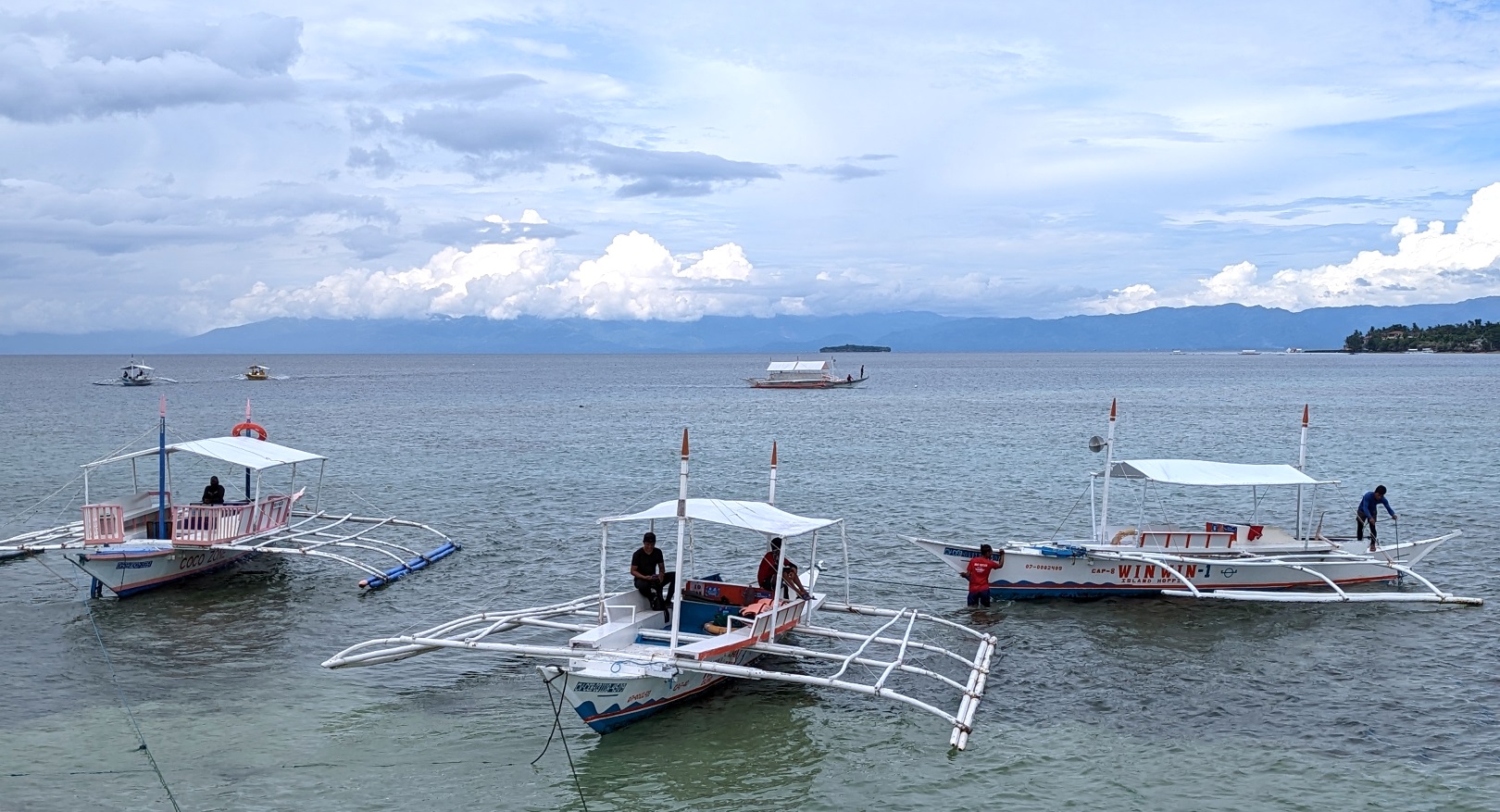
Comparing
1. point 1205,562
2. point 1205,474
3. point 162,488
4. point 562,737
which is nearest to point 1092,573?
point 1205,562

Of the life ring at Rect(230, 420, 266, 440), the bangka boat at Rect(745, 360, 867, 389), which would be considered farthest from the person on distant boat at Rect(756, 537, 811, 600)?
the bangka boat at Rect(745, 360, 867, 389)

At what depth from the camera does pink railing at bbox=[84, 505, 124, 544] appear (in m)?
25.1

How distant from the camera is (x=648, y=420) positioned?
88250mm

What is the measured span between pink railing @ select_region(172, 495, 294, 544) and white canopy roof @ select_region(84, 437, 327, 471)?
42.2 inches

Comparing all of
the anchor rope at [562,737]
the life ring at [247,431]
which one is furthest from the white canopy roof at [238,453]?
the anchor rope at [562,737]

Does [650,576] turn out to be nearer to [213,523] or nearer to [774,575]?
[774,575]

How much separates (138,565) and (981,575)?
1839 cm

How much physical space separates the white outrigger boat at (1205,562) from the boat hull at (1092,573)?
0.02m

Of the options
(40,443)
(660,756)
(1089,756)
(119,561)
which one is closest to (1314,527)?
(1089,756)

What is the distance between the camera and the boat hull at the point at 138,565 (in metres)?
24.8

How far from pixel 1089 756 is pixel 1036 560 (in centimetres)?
931

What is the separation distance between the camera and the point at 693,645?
58.6 ft

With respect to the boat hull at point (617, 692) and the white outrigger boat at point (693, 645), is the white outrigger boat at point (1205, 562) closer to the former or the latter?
the white outrigger boat at point (693, 645)

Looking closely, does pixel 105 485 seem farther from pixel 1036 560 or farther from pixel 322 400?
pixel 322 400
